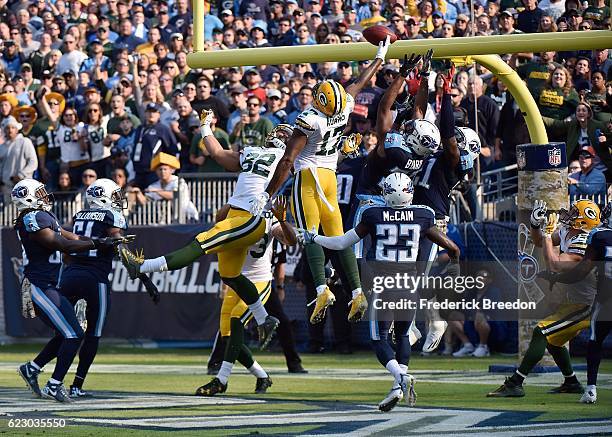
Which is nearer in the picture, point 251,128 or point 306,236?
point 306,236

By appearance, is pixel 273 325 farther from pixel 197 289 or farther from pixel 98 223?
pixel 197 289

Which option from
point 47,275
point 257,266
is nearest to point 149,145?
point 257,266

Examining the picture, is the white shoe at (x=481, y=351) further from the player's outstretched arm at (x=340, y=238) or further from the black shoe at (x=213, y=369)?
the player's outstretched arm at (x=340, y=238)

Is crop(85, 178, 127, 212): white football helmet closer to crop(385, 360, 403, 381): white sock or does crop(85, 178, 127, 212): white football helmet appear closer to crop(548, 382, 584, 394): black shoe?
crop(385, 360, 403, 381): white sock

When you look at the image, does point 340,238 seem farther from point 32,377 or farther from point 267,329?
point 32,377

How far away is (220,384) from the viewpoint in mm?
11891

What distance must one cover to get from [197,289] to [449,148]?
754cm

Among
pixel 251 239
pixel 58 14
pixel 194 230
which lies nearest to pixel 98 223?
pixel 251 239

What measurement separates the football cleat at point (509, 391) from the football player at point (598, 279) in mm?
562

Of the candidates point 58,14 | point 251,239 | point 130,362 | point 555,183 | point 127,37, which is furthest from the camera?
point 58,14

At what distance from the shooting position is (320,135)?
10961 mm

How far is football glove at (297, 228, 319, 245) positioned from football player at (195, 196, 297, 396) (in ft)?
0.66

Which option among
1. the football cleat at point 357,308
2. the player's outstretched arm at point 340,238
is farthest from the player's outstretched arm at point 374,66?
the football cleat at point 357,308

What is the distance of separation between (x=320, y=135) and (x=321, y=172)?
0.35 m
